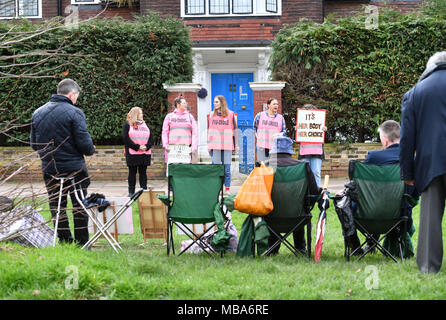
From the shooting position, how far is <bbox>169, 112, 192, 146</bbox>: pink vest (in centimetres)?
1173

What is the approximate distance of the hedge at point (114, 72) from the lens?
14.6 m

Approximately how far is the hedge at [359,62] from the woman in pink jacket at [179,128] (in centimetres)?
377

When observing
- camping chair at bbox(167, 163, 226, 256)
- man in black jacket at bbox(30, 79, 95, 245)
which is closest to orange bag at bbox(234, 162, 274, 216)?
camping chair at bbox(167, 163, 226, 256)

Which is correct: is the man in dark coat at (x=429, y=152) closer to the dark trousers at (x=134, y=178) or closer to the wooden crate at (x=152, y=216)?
the wooden crate at (x=152, y=216)

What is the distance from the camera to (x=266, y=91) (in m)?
Result: 14.5

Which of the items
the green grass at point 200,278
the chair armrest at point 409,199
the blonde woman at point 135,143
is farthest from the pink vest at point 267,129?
the green grass at point 200,278

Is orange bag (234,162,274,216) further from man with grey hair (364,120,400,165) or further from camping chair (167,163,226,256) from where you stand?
man with grey hair (364,120,400,165)

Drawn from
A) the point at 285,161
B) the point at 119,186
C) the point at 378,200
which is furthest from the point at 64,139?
the point at 119,186

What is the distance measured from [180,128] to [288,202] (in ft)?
18.6

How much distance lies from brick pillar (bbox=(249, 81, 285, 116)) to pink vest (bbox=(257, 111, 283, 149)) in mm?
2540

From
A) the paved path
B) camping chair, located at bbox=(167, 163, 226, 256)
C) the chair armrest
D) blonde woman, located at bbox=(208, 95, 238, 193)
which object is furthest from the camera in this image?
the paved path

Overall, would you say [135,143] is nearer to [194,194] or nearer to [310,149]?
[310,149]

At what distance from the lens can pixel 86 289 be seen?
468 centimetres

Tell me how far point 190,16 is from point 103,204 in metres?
14.7
